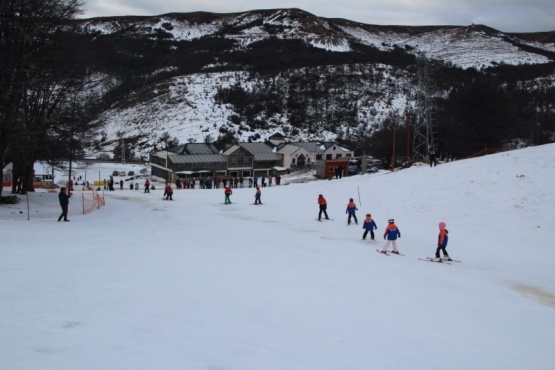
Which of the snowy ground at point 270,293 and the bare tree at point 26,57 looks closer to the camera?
the snowy ground at point 270,293

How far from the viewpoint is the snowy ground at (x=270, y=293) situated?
741cm

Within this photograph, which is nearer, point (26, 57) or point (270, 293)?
point (270, 293)

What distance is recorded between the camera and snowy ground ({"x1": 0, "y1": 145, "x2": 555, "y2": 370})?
7.41 metres

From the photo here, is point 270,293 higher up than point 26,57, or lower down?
lower down

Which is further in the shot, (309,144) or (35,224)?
(309,144)

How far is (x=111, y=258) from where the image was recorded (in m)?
13.0

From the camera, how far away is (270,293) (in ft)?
35.2

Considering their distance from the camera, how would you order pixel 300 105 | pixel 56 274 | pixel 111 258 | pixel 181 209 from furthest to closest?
pixel 300 105, pixel 181 209, pixel 111 258, pixel 56 274

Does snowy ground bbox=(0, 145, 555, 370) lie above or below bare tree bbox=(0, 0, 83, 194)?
below

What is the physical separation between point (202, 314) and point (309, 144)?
83561mm

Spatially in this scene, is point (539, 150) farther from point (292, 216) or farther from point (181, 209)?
point (181, 209)

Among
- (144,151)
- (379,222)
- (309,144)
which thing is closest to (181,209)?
(379,222)

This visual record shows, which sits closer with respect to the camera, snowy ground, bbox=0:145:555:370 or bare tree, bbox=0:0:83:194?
snowy ground, bbox=0:145:555:370

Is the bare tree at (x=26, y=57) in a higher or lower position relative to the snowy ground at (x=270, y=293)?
higher
